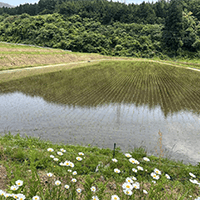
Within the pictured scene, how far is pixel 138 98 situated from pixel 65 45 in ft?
172

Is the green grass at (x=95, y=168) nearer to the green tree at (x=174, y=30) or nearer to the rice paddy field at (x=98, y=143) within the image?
the rice paddy field at (x=98, y=143)

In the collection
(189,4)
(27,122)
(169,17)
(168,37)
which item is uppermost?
(189,4)

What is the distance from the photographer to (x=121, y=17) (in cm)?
8025

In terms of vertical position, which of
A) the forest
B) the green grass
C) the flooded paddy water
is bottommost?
the flooded paddy water

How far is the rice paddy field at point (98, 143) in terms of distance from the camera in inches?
126

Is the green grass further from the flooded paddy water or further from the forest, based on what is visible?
the forest

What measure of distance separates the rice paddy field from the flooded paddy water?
0.03 metres

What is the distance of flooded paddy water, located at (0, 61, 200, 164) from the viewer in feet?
21.1

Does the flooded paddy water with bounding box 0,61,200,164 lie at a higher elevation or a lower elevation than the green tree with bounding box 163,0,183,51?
lower

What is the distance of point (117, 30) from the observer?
225 feet

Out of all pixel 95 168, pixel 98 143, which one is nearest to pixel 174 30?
pixel 98 143

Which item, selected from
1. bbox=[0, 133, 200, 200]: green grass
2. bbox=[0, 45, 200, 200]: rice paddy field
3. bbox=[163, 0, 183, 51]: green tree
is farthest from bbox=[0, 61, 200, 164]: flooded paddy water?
bbox=[163, 0, 183, 51]: green tree

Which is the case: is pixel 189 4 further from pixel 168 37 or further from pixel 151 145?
pixel 151 145

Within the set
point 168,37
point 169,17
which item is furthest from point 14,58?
point 169,17
